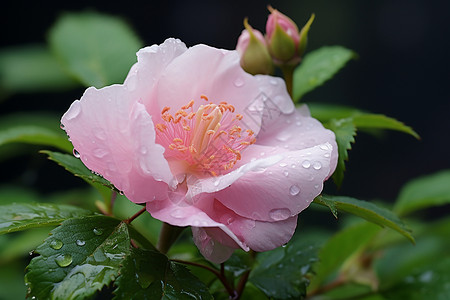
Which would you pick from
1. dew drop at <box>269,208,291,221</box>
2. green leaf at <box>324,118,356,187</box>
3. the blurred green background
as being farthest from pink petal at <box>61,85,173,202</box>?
the blurred green background

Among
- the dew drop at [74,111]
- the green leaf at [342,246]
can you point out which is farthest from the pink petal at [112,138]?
the green leaf at [342,246]

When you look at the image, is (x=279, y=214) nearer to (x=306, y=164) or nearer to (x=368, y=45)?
(x=306, y=164)

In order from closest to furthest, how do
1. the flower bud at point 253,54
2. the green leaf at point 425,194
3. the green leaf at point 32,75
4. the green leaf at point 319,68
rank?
the flower bud at point 253,54 < the green leaf at point 319,68 < the green leaf at point 425,194 < the green leaf at point 32,75

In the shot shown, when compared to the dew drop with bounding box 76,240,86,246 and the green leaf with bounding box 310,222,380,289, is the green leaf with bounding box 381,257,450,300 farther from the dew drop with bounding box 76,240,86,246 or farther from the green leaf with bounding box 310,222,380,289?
the dew drop with bounding box 76,240,86,246

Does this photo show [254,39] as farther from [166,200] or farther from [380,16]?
[380,16]

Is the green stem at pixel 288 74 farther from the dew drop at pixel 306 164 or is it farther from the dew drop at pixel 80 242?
Result: the dew drop at pixel 80 242

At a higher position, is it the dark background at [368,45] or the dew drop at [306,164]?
the dew drop at [306,164]
